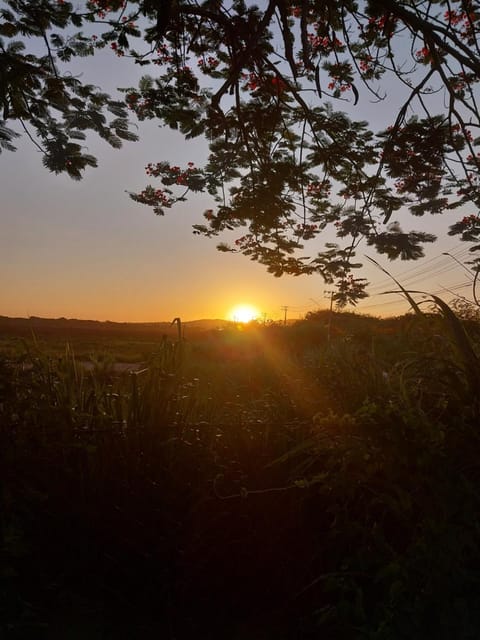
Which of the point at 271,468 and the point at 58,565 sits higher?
the point at 271,468

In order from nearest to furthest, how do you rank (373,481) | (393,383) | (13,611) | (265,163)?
(13,611), (373,481), (393,383), (265,163)

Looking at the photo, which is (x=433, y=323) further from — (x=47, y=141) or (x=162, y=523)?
(x=47, y=141)

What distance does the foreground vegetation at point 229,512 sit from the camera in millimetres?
1567

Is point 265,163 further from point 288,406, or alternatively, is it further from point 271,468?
point 271,468

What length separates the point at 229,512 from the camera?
2191mm

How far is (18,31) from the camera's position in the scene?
4855 millimetres

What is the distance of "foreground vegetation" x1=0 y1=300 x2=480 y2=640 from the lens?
157cm

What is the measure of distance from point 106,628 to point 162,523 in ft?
1.51

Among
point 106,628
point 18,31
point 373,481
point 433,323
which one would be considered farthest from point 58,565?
point 18,31

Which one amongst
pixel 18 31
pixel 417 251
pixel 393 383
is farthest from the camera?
pixel 417 251

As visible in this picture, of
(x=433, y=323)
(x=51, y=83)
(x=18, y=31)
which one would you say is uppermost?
(x=18, y=31)

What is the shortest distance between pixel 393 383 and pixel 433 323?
14.5 inches

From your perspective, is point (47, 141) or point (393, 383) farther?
point (47, 141)

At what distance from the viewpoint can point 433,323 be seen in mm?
2328
